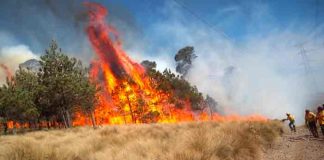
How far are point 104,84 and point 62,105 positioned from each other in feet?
206

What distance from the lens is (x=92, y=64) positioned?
120125 mm

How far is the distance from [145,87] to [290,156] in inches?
2332

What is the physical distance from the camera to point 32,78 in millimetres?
56219

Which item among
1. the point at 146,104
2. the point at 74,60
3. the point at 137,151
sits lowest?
the point at 137,151

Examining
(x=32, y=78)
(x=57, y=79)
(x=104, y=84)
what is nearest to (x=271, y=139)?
(x=57, y=79)

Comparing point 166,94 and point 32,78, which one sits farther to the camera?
point 166,94

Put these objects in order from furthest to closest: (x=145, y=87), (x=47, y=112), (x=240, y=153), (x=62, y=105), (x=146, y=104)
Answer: (x=145, y=87), (x=146, y=104), (x=47, y=112), (x=62, y=105), (x=240, y=153)

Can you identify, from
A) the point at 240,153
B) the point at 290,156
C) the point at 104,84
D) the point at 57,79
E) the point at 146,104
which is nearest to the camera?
the point at 240,153

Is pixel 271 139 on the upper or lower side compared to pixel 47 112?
lower

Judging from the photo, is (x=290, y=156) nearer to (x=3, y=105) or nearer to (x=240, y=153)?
(x=240, y=153)

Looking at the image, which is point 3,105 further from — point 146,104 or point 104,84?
point 104,84

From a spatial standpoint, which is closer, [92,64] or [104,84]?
[104,84]

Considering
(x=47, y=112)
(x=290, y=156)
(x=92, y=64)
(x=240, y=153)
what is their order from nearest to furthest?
(x=240, y=153) < (x=290, y=156) < (x=47, y=112) < (x=92, y=64)

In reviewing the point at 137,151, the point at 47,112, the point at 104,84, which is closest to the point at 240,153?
the point at 137,151
